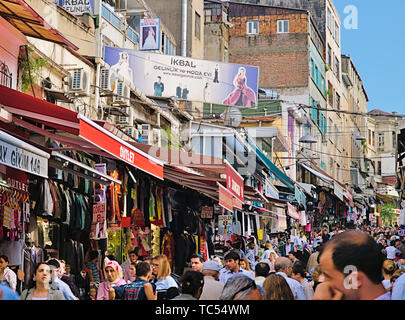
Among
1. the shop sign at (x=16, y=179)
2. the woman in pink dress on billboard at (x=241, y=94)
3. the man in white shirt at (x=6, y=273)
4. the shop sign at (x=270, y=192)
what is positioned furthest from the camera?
the woman in pink dress on billboard at (x=241, y=94)

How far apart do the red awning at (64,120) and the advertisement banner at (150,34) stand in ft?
51.8

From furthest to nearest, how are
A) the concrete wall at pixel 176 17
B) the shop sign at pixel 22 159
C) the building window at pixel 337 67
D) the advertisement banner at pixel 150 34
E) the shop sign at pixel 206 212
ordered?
the building window at pixel 337 67 → the concrete wall at pixel 176 17 → the advertisement banner at pixel 150 34 → the shop sign at pixel 206 212 → the shop sign at pixel 22 159

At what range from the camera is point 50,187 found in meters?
11.2

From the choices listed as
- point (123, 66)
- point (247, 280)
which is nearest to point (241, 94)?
point (123, 66)

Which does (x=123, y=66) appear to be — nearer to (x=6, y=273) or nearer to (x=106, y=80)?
(x=106, y=80)

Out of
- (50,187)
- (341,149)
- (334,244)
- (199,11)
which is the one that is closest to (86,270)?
(50,187)

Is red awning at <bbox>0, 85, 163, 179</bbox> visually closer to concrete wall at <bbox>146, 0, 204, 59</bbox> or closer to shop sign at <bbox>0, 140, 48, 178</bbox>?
shop sign at <bbox>0, 140, 48, 178</bbox>

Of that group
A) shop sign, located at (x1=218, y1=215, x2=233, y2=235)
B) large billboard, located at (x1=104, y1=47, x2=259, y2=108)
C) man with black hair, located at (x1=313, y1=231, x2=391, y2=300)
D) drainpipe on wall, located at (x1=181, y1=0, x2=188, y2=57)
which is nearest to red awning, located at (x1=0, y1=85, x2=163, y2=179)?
man with black hair, located at (x1=313, y1=231, x2=391, y2=300)

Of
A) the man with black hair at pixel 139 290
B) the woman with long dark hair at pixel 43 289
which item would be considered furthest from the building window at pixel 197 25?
the woman with long dark hair at pixel 43 289

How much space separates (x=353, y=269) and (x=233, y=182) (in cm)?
1105

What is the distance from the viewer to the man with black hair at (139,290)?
7.69 metres

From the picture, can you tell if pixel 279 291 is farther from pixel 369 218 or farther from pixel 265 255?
pixel 369 218

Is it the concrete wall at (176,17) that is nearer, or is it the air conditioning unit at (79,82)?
the air conditioning unit at (79,82)

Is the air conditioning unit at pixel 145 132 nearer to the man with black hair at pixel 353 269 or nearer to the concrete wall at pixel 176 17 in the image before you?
the man with black hair at pixel 353 269
